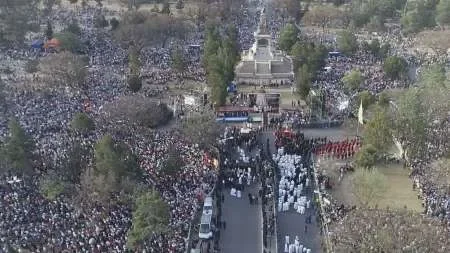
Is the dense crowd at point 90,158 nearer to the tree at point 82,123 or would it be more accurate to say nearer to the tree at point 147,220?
the tree at point 82,123

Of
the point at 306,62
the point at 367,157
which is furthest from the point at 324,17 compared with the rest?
the point at 367,157

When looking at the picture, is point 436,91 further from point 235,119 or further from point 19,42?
point 19,42

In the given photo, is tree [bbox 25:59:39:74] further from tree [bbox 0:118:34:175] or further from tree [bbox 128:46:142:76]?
tree [bbox 0:118:34:175]

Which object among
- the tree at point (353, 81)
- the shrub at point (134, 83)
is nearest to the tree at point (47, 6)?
the shrub at point (134, 83)

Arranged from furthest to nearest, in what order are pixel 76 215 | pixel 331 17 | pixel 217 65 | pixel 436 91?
1. pixel 331 17
2. pixel 217 65
3. pixel 436 91
4. pixel 76 215

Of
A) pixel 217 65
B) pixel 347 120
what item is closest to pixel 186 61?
pixel 217 65

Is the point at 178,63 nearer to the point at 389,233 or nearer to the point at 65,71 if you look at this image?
the point at 65,71
